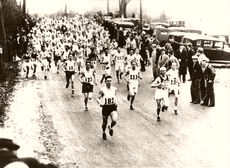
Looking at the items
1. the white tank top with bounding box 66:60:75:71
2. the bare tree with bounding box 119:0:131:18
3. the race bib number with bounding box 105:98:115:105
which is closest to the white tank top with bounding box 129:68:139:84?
the white tank top with bounding box 66:60:75:71

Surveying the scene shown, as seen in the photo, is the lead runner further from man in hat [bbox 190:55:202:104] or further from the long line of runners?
man in hat [bbox 190:55:202:104]

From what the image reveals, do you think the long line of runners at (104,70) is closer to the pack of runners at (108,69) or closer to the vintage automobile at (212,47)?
the pack of runners at (108,69)

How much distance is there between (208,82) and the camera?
2009 centimetres

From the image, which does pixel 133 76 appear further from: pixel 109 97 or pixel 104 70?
pixel 104 70

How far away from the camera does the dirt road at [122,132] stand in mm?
13133

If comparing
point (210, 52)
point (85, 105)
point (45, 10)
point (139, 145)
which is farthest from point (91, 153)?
point (45, 10)

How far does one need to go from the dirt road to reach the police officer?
40 centimetres

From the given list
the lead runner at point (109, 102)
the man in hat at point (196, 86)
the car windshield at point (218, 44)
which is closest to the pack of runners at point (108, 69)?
the lead runner at point (109, 102)

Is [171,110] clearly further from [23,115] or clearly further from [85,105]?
[23,115]

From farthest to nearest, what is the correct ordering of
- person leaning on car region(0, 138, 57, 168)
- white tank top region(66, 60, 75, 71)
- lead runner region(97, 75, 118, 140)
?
white tank top region(66, 60, 75, 71), lead runner region(97, 75, 118, 140), person leaning on car region(0, 138, 57, 168)

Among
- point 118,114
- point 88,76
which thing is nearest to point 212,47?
point 88,76

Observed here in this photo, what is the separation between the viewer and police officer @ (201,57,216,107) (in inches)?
787

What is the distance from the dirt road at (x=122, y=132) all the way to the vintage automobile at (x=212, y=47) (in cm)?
840

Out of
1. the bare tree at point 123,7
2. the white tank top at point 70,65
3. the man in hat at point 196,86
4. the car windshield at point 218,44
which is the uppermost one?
the bare tree at point 123,7
